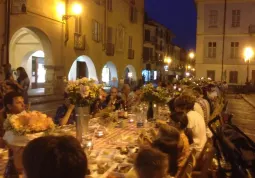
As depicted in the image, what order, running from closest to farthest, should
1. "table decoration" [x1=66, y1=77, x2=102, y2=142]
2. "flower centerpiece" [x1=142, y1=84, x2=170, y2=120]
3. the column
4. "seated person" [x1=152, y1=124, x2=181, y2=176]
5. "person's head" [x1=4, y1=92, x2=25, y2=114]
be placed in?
1. "seated person" [x1=152, y1=124, x2=181, y2=176]
2. "table decoration" [x1=66, y1=77, x2=102, y2=142]
3. "person's head" [x1=4, y1=92, x2=25, y2=114]
4. "flower centerpiece" [x1=142, y1=84, x2=170, y2=120]
5. the column

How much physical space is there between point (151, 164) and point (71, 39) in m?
19.5

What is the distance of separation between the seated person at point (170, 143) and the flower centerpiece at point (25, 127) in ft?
3.61

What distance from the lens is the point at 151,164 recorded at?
7.46 feet

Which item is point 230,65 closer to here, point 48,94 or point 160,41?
point 48,94

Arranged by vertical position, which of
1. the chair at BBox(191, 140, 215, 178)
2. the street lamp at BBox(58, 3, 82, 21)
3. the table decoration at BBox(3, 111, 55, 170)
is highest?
the street lamp at BBox(58, 3, 82, 21)

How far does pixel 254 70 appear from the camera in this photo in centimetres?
3522

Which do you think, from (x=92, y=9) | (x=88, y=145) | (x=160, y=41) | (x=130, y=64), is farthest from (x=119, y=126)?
(x=160, y=41)

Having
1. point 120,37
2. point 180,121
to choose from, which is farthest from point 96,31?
point 180,121

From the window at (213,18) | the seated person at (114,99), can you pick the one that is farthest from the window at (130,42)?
the seated person at (114,99)

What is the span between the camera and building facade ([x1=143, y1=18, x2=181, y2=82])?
57062 millimetres

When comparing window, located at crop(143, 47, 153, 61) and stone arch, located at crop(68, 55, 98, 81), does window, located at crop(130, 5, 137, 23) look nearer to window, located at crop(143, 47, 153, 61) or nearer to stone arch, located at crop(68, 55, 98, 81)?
stone arch, located at crop(68, 55, 98, 81)

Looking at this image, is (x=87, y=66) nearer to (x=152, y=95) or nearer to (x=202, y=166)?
(x=152, y=95)

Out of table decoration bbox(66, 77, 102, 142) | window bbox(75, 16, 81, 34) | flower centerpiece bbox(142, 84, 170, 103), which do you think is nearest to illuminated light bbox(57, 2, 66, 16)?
window bbox(75, 16, 81, 34)

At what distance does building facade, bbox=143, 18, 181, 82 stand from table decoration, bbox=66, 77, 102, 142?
4823 centimetres
